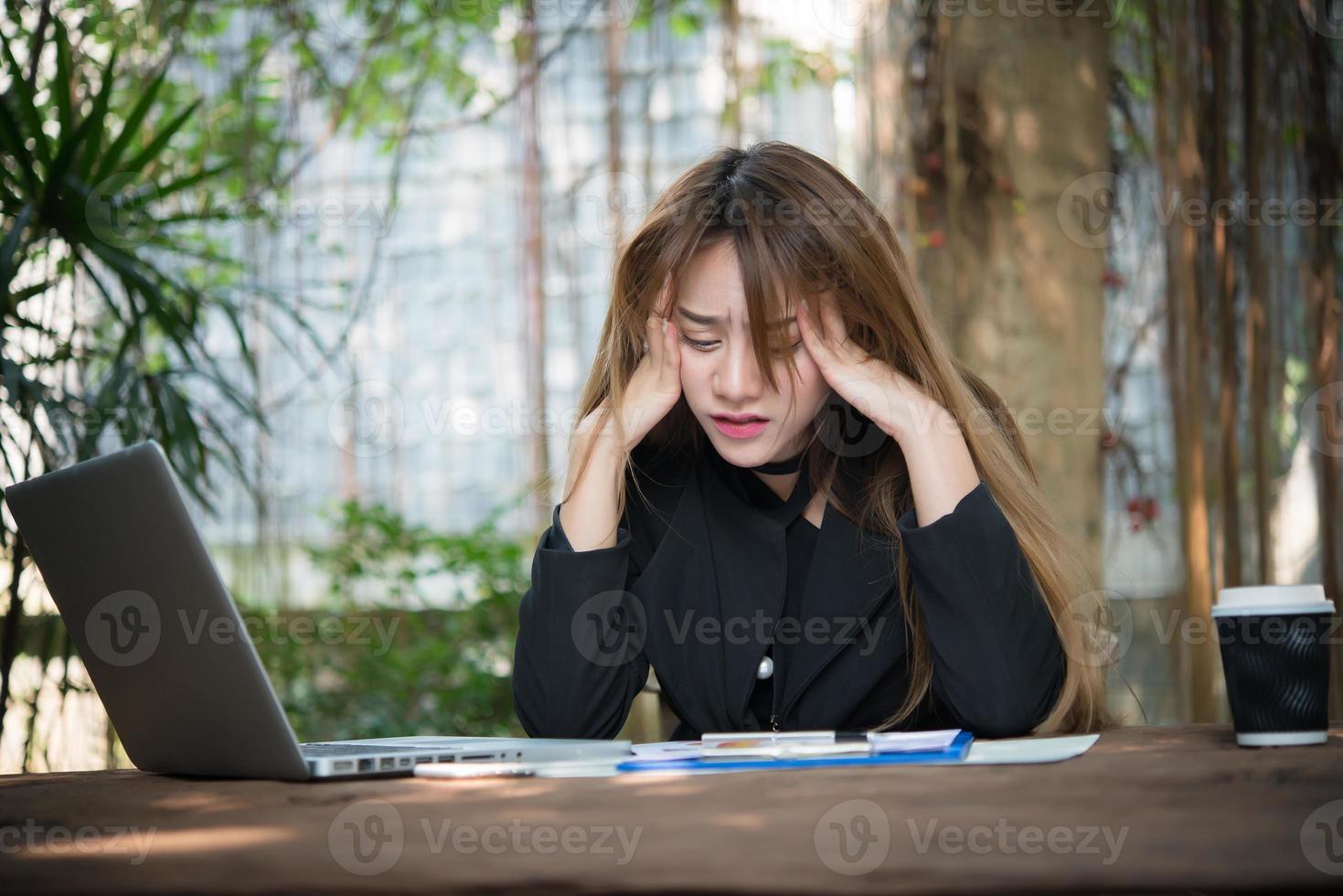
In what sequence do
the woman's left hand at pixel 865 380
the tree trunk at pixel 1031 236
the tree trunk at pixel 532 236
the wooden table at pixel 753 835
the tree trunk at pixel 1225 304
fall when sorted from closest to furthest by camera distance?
the wooden table at pixel 753 835 < the woman's left hand at pixel 865 380 < the tree trunk at pixel 1031 236 < the tree trunk at pixel 1225 304 < the tree trunk at pixel 532 236

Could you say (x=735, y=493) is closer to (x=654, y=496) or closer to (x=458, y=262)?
(x=654, y=496)

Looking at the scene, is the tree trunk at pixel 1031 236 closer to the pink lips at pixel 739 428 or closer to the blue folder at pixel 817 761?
the pink lips at pixel 739 428

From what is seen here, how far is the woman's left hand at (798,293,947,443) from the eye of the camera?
1.38 metres

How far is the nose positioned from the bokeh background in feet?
2.00

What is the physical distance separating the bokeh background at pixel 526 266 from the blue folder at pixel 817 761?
2.75 feet

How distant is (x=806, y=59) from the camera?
4.04 m

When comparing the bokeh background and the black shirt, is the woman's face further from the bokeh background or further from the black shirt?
the bokeh background

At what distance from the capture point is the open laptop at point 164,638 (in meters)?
0.88

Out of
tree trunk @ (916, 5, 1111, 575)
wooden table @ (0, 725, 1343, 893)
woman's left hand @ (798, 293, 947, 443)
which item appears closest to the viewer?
wooden table @ (0, 725, 1343, 893)

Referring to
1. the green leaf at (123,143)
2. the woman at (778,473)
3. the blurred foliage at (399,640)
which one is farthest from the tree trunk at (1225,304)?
the blurred foliage at (399,640)

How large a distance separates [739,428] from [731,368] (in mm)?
74

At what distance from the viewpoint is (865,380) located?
1.41m

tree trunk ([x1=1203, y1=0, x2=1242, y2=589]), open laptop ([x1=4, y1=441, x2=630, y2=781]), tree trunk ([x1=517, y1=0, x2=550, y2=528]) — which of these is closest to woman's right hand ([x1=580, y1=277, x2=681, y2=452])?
open laptop ([x1=4, y1=441, x2=630, y2=781])

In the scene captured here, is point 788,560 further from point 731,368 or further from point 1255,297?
point 1255,297
